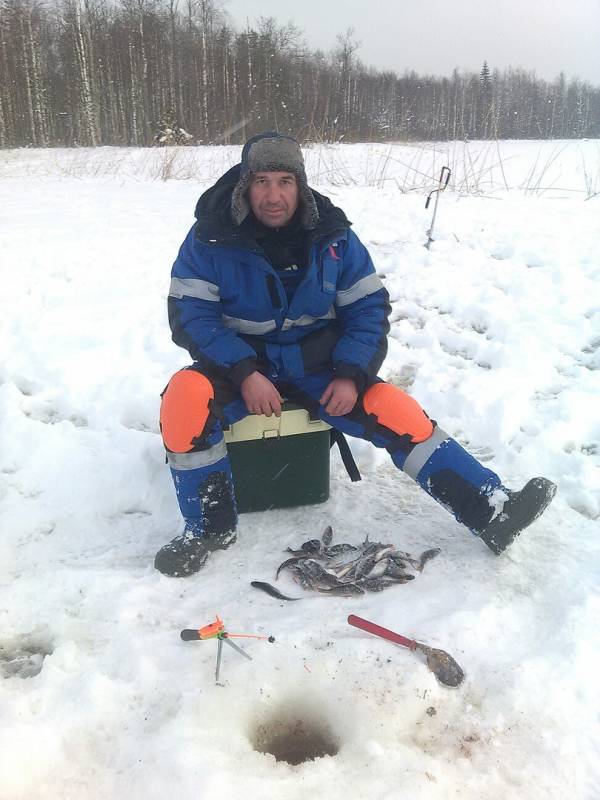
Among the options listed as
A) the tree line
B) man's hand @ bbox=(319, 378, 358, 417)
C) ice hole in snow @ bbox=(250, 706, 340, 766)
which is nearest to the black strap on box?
man's hand @ bbox=(319, 378, 358, 417)

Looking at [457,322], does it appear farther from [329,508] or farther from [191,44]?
[191,44]

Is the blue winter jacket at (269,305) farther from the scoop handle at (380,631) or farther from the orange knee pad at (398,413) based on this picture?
the scoop handle at (380,631)

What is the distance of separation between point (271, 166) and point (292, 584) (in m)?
1.46

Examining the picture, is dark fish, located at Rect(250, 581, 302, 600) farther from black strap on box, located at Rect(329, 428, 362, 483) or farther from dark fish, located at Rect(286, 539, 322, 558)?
black strap on box, located at Rect(329, 428, 362, 483)

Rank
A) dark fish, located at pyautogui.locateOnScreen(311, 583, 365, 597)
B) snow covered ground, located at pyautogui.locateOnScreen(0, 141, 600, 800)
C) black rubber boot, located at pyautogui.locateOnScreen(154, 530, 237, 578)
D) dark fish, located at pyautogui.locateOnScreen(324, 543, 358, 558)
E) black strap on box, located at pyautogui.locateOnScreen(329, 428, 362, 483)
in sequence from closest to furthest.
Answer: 1. snow covered ground, located at pyautogui.locateOnScreen(0, 141, 600, 800)
2. dark fish, located at pyautogui.locateOnScreen(311, 583, 365, 597)
3. black rubber boot, located at pyautogui.locateOnScreen(154, 530, 237, 578)
4. dark fish, located at pyautogui.locateOnScreen(324, 543, 358, 558)
5. black strap on box, located at pyautogui.locateOnScreen(329, 428, 362, 483)

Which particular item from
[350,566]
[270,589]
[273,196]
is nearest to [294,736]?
[270,589]

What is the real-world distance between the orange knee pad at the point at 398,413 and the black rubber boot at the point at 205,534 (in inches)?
22.9

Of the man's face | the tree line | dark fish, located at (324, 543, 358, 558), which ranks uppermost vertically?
the tree line

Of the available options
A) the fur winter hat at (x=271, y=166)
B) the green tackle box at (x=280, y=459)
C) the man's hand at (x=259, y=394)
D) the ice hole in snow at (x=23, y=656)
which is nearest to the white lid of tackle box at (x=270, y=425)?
the green tackle box at (x=280, y=459)

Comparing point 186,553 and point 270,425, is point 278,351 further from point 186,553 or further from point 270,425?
point 186,553

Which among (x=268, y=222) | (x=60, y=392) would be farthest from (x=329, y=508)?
(x=60, y=392)

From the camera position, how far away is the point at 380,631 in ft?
5.36

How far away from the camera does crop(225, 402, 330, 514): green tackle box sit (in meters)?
2.20

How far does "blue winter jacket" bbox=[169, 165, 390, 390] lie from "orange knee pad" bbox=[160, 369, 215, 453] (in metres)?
0.12
